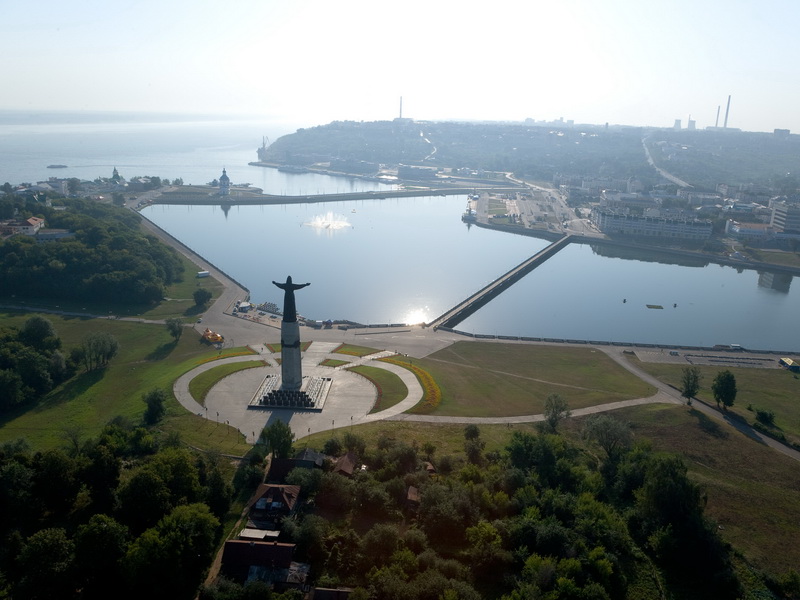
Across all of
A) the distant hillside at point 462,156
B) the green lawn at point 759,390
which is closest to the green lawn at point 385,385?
the green lawn at point 759,390

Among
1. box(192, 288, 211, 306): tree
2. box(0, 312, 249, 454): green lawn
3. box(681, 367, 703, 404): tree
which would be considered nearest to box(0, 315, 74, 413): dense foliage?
box(0, 312, 249, 454): green lawn

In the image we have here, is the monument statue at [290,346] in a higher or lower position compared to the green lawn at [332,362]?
higher

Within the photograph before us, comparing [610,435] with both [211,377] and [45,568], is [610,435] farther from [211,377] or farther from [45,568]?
[211,377]

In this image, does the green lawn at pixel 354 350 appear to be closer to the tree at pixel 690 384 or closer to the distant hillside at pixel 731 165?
the tree at pixel 690 384

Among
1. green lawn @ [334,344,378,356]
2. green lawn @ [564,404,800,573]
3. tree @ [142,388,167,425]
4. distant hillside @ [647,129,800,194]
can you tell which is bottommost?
green lawn @ [334,344,378,356]

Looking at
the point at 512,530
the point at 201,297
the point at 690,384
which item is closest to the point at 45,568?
the point at 512,530

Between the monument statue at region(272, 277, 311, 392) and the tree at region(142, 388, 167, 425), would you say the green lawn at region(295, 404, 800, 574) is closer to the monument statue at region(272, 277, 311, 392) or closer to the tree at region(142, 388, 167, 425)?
the monument statue at region(272, 277, 311, 392)
